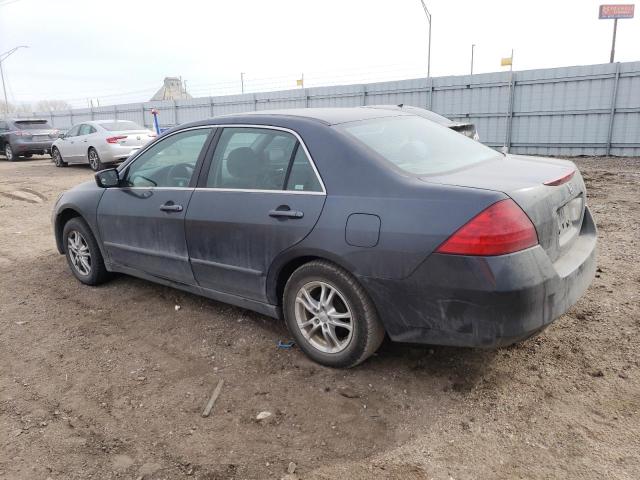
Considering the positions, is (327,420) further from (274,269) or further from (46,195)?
(46,195)

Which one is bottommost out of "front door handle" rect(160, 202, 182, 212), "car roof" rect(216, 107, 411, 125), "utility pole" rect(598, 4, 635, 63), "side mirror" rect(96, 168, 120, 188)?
"front door handle" rect(160, 202, 182, 212)

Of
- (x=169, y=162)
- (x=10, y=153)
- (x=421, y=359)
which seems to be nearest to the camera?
(x=421, y=359)

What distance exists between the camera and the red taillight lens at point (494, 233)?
8.21 ft

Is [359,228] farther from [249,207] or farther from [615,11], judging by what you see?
[615,11]

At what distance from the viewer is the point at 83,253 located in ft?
16.4

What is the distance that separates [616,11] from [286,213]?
76.2 feet

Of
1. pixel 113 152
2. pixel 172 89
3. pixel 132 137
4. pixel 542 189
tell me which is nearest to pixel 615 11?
pixel 132 137

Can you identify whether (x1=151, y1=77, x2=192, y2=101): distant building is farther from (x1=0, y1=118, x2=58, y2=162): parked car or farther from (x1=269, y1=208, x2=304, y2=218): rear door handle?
(x1=269, y1=208, x2=304, y2=218): rear door handle

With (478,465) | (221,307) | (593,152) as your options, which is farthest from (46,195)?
(593,152)

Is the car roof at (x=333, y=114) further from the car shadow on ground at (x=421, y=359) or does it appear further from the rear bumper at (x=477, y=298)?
the car shadow on ground at (x=421, y=359)

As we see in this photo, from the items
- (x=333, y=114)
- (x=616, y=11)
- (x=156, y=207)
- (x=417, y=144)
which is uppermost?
(x=616, y=11)

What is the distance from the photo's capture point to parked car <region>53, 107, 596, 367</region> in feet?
8.45

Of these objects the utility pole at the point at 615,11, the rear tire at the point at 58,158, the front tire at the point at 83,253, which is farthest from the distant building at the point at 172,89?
the front tire at the point at 83,253

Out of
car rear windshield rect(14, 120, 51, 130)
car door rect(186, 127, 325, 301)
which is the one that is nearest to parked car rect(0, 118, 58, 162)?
car rear windshield rect(14, 120, 51, 130)
